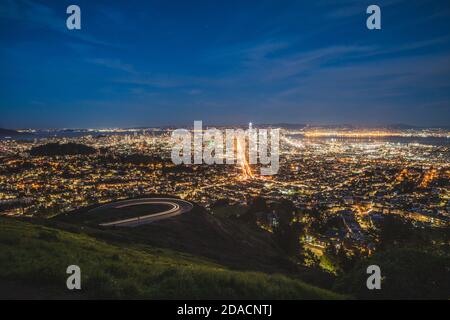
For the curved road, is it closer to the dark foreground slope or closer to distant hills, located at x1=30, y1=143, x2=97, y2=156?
the dark foreground slope

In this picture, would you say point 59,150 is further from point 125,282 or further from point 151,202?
point 125,282

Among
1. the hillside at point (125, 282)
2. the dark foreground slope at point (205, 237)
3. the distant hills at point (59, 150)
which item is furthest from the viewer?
the distant hills at point (59, 150)

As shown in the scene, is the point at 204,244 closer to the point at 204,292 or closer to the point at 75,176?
the point at 204,292

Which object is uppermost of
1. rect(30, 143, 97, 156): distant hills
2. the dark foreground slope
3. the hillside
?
rect(30, 143, 97, 156): distant hills

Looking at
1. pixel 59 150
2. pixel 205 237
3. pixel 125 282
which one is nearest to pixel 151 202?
pixel 205 237

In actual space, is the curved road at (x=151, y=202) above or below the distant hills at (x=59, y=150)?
Result: below

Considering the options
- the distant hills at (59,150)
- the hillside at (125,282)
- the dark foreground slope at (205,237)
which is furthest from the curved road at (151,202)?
the distant hills at (59,150)

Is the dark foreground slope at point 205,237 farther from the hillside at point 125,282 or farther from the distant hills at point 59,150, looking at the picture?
the distant hills at point 59,150

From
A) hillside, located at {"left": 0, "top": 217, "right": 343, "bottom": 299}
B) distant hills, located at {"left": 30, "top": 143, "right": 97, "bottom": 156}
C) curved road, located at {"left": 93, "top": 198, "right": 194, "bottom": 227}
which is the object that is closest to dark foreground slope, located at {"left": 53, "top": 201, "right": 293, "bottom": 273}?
curved road, located at {"left": 93, "top": 198, "right": 194, "bottom": 227}
